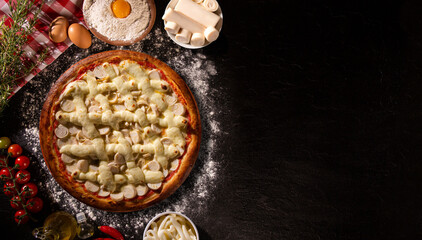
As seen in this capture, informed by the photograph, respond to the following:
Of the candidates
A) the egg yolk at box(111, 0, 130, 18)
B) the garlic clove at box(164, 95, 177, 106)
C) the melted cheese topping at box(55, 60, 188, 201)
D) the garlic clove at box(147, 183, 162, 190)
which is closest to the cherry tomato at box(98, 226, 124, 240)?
the melted cheese topping at box(55, 60, 188, 201)

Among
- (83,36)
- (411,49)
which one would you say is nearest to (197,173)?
(83,36)

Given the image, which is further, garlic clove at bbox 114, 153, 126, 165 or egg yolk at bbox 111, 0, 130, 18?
egg yolk at bbox 111, 0, 130, 18

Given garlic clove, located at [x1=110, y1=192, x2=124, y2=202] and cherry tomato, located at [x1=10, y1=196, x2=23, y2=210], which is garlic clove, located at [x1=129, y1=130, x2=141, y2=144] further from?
cherry tomato, located at [x1=10, y1=196, x2=23, y2=210]

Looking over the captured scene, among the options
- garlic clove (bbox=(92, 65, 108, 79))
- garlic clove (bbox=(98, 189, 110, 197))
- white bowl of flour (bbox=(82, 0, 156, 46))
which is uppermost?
white bowl of flour (bbox=(82, 0, 156, 46))

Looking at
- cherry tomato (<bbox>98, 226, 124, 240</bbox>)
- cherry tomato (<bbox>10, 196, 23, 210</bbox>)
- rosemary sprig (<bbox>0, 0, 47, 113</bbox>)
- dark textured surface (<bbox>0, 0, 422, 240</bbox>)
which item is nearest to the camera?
rosemary sprig (<bbox>0, 0, 47, 113</bbox>)

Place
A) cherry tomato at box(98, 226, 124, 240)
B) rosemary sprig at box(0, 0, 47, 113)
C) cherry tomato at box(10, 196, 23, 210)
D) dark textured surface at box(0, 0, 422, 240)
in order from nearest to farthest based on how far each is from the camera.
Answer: rosemary sprig at box(0, 0, 47, 113) < cherry tomato at box(10, 196, 23, 210) < cherry tomato at box(98, 226, 124, 240) < dark textured surface at box(0, 0, 422, 240)

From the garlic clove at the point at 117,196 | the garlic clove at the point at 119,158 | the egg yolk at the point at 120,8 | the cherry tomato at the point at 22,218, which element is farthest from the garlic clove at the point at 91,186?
the egg yolk at the point at 120,8

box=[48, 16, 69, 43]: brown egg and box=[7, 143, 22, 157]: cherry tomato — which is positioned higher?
box=[48, 16, 69, 43]: brown egg

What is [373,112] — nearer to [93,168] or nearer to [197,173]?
[197,173]
